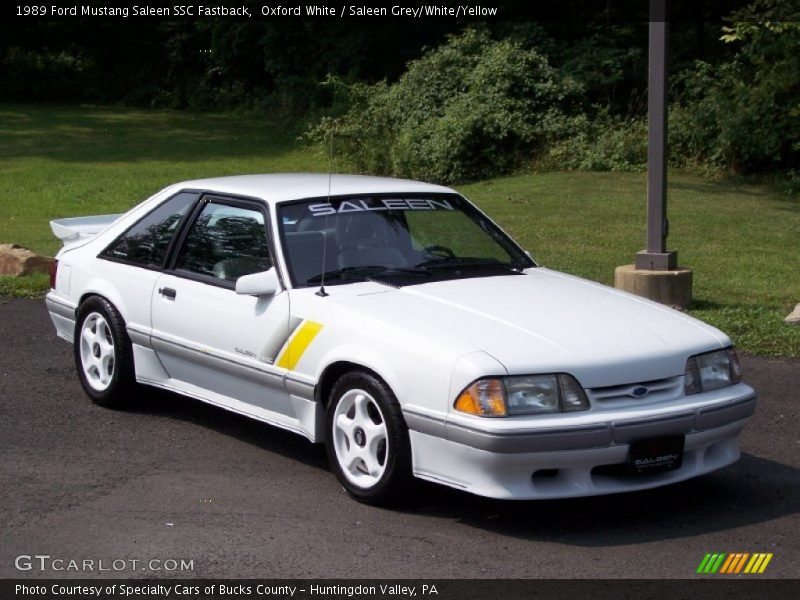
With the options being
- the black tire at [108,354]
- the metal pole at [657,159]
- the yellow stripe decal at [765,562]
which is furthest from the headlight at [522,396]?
the metal pole at [657,159]

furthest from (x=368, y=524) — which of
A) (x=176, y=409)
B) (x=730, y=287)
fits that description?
(x=730, y=287)

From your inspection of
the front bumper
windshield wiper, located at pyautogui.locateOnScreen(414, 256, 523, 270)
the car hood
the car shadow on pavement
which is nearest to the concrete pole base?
windshield wiper, located at pyautogui.locateOnScreen(414, 256, 523, 270)

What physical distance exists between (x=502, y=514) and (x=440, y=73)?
66.3ft

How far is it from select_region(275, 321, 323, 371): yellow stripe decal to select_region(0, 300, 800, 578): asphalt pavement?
584 millimetres

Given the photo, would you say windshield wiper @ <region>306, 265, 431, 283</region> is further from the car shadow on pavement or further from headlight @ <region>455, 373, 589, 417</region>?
Answer: headlight @ <region>455, 373, 589, 417</region>

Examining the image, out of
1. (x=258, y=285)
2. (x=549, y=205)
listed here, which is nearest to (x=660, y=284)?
(x=258, y=285)

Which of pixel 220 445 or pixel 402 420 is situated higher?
pixel 402 420

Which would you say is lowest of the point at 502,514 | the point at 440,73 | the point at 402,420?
the point at 502,514

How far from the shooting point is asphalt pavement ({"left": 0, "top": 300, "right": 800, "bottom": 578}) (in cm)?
489

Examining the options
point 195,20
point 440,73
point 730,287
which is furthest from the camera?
point 195,20

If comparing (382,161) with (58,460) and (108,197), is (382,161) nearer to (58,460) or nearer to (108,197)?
(108,197)

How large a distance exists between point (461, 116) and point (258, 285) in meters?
17.1

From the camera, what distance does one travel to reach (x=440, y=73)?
25.0 metres

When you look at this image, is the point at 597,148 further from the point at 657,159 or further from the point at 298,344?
the point at 298,344
